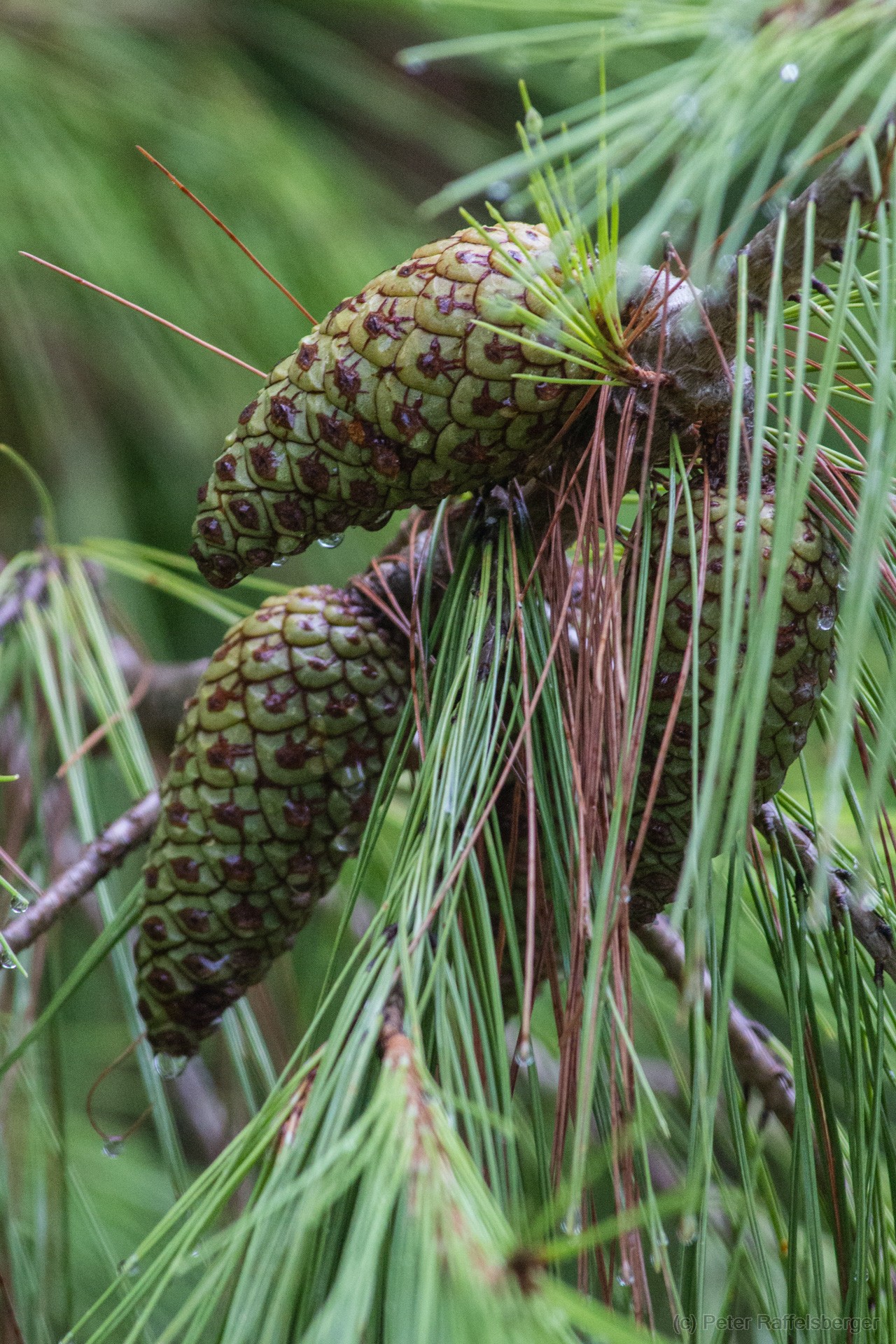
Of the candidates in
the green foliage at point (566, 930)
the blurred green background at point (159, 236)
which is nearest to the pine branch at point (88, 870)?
the green foliage at point (566, 930)

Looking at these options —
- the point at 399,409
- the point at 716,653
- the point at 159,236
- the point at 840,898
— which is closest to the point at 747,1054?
the point at 840,898

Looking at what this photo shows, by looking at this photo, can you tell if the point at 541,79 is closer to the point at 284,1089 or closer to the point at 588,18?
the point at 588,18

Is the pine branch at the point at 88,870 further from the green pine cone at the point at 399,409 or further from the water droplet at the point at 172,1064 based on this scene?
the green pine cone at the point at 399,409

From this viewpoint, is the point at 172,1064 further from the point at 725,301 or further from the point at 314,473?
the point at 725,301

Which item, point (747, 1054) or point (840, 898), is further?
point (747, 1054)

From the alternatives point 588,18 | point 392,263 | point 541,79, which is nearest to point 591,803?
point 588,18

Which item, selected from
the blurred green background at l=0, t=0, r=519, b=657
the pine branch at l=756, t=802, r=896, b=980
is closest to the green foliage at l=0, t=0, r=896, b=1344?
the pine branch at l=756, t=802, r=896, b=980

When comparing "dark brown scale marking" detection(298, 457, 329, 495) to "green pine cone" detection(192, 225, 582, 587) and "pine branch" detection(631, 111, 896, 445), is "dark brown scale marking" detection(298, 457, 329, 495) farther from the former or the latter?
"pine branch" detection(631, 111, 896, 445)
